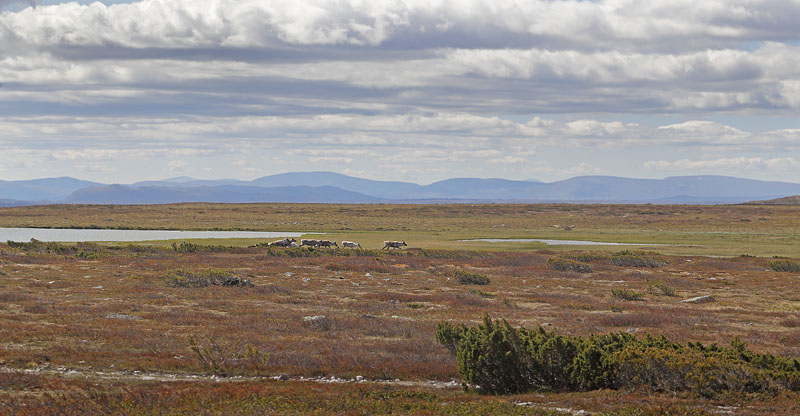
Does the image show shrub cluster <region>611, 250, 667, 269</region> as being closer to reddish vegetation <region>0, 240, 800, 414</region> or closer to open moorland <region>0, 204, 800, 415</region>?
open moorland <region>0, 204, 800, 415</region>

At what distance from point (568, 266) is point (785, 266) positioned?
16.0 m

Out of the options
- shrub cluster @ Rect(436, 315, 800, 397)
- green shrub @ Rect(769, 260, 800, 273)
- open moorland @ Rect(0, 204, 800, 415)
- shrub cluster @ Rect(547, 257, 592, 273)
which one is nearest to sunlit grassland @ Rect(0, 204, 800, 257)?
green shrub @ Rect(769, 260, 800, 273)

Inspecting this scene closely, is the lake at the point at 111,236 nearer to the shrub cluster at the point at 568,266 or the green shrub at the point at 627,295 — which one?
the shrub cluster at the point at 568,266

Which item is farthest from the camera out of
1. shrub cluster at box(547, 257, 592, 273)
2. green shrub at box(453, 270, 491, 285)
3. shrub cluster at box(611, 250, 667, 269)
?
shrub cluster at box(611, 250, 667, 269)

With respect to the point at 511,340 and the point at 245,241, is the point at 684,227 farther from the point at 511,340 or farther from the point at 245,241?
the point at 511,340

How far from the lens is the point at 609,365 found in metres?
14.4

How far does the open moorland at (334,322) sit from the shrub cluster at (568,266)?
180 millimetres

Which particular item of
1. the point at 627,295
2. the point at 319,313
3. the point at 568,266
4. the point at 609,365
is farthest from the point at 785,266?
the point at 609,365

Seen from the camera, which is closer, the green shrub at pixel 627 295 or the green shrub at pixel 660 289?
the green shrub at pixel 627 295

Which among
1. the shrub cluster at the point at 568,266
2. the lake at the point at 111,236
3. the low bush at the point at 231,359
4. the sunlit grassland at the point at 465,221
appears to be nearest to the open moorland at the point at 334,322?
the low bush at the point at 231,359

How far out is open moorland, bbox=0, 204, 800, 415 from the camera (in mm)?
13312

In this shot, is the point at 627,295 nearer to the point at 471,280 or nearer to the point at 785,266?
the point at 471,280

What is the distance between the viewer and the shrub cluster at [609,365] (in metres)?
13.6

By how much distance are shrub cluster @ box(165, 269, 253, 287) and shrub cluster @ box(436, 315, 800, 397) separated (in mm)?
22596
